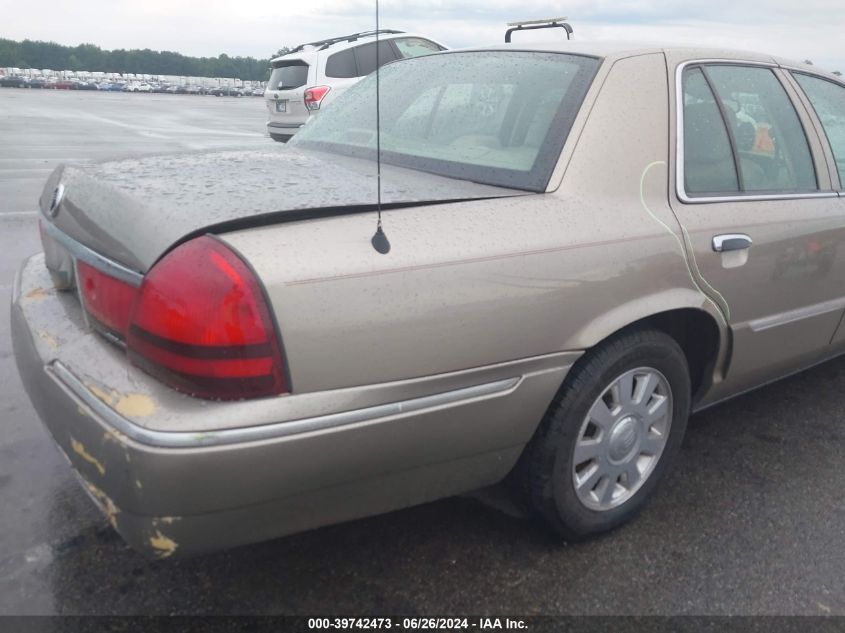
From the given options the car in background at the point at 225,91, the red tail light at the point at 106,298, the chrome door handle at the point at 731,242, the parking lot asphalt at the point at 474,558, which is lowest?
the car in background at the point at 225,91

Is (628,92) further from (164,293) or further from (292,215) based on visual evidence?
(164,293)

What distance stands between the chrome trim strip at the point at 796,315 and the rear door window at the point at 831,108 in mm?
507

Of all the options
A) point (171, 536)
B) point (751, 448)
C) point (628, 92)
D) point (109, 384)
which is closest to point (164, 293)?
point (109, 384)

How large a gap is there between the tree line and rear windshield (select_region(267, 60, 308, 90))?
72.5m

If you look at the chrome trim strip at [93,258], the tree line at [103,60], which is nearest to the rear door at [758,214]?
the chrome trim strip at [93,258]

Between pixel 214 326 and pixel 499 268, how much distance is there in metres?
0.72

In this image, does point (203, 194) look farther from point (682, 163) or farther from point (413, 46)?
point (413, 46)

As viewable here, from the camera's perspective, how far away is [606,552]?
251 cm

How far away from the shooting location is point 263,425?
1.76m

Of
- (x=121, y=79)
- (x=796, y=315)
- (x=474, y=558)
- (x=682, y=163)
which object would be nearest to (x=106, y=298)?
(x=474, y=558)

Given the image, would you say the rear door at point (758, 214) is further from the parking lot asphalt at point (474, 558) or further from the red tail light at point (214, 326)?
the red tail light at point (214, 326)

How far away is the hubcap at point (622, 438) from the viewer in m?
2.41

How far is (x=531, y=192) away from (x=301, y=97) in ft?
31.5

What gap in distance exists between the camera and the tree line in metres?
84.4
